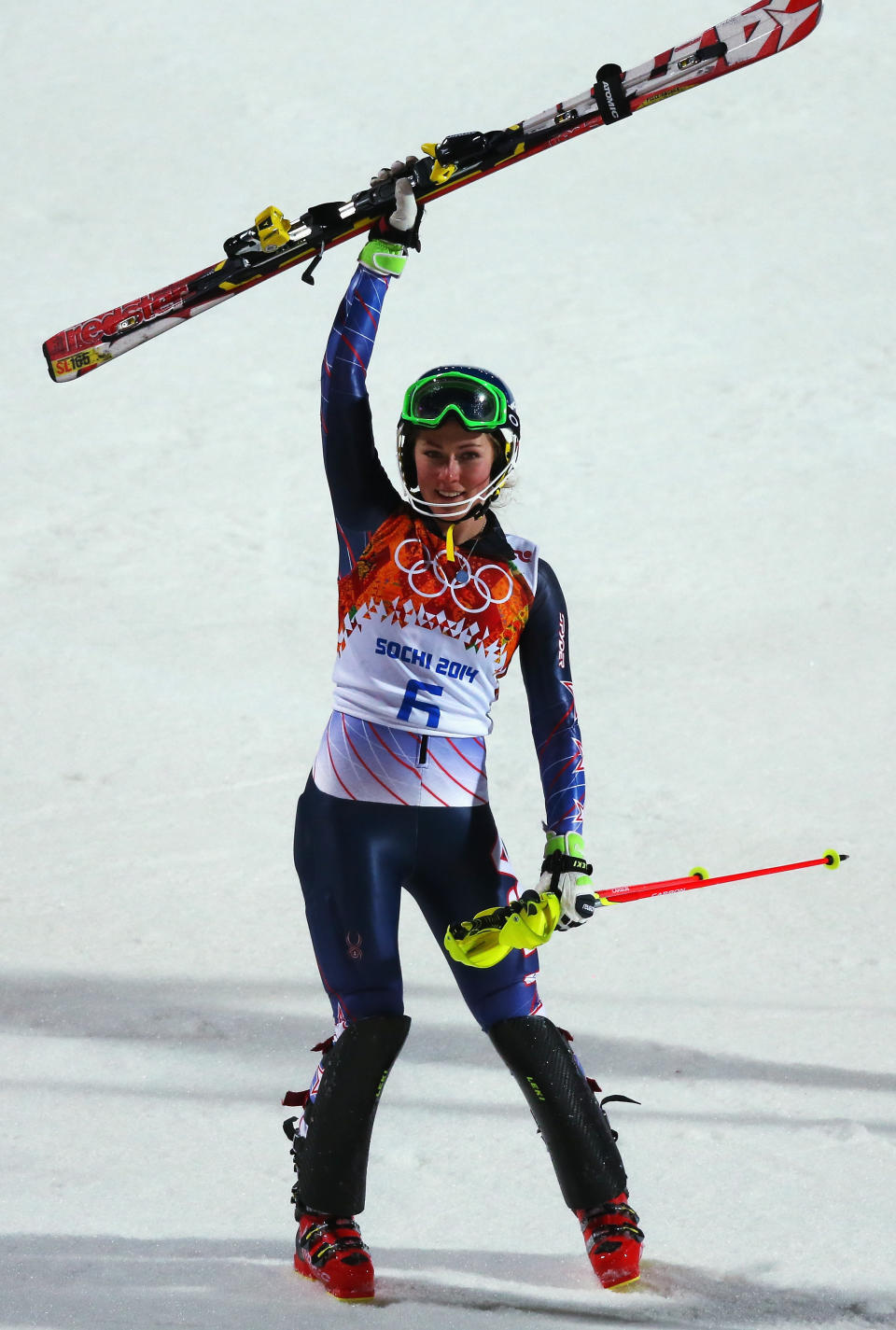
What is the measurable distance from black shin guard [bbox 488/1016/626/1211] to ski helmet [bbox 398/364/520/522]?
1133mm

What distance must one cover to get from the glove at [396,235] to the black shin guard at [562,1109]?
1670 millimetres

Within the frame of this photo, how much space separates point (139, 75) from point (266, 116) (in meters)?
0.99

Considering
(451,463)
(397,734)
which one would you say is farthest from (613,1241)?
(451,463)

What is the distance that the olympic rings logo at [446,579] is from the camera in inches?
142

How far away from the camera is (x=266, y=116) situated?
1077 cm

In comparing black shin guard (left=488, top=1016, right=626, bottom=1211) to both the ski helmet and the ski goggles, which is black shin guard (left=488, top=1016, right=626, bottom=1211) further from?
the ski goggles

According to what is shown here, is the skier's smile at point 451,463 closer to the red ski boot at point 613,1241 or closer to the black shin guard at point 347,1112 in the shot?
the black shin guard at point 347,1112

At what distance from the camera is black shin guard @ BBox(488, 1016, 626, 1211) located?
143 inches

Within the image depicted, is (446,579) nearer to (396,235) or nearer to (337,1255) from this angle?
(396,235)

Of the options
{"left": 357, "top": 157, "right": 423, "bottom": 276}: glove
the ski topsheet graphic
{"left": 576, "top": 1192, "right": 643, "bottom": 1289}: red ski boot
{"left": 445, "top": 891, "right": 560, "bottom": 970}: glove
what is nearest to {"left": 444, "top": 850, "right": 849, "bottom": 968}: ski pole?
{"left": 445, "top": 891, "right": 560, "bottom": 970}: glove

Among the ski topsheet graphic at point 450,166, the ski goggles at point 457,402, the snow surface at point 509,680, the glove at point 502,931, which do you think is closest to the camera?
the glove at point 502,931

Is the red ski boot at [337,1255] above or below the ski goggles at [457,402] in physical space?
below

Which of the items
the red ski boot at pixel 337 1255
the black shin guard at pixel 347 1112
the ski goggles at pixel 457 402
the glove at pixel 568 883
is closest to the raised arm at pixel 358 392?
the ski goggles at pixel 457 402

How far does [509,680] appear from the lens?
8.48 m
